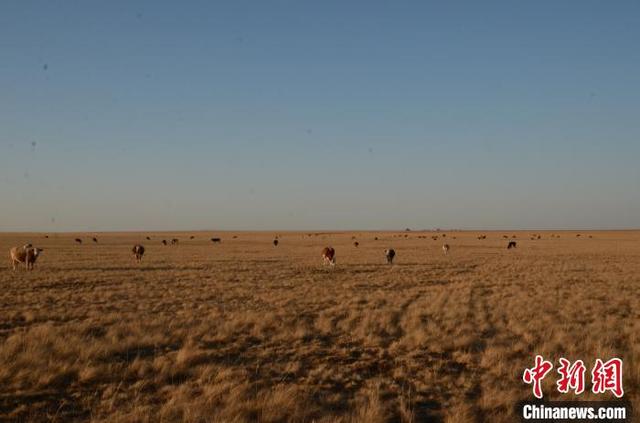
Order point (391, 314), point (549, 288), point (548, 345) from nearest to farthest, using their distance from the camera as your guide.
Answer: point (548, 345), point (391, 314), point (549, 288)

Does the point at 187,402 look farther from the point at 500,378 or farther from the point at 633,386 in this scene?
the point at 633,386

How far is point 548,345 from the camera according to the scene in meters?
9.73

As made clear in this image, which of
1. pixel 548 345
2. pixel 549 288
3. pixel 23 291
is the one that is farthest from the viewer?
pixel 549 288

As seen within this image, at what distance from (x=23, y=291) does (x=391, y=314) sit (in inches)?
Result: 544

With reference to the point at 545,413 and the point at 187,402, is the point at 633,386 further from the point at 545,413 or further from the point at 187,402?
the point at 187,402

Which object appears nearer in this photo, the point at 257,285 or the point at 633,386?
the point at 633,386

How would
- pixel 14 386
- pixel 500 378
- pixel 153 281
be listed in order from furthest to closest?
pixel 153 281 < pixel 500 378 < pixel 14 386

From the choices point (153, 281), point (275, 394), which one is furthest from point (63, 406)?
point (153, 281)

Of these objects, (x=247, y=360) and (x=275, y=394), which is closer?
(x=275, y=394)

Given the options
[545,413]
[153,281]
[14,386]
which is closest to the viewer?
[545,413]

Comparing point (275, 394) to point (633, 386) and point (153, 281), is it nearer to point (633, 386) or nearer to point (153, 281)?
point (633, 386)

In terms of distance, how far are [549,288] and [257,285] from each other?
40.5ft

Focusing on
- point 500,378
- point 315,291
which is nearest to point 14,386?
point 500,378

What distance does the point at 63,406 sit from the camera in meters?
6.41
